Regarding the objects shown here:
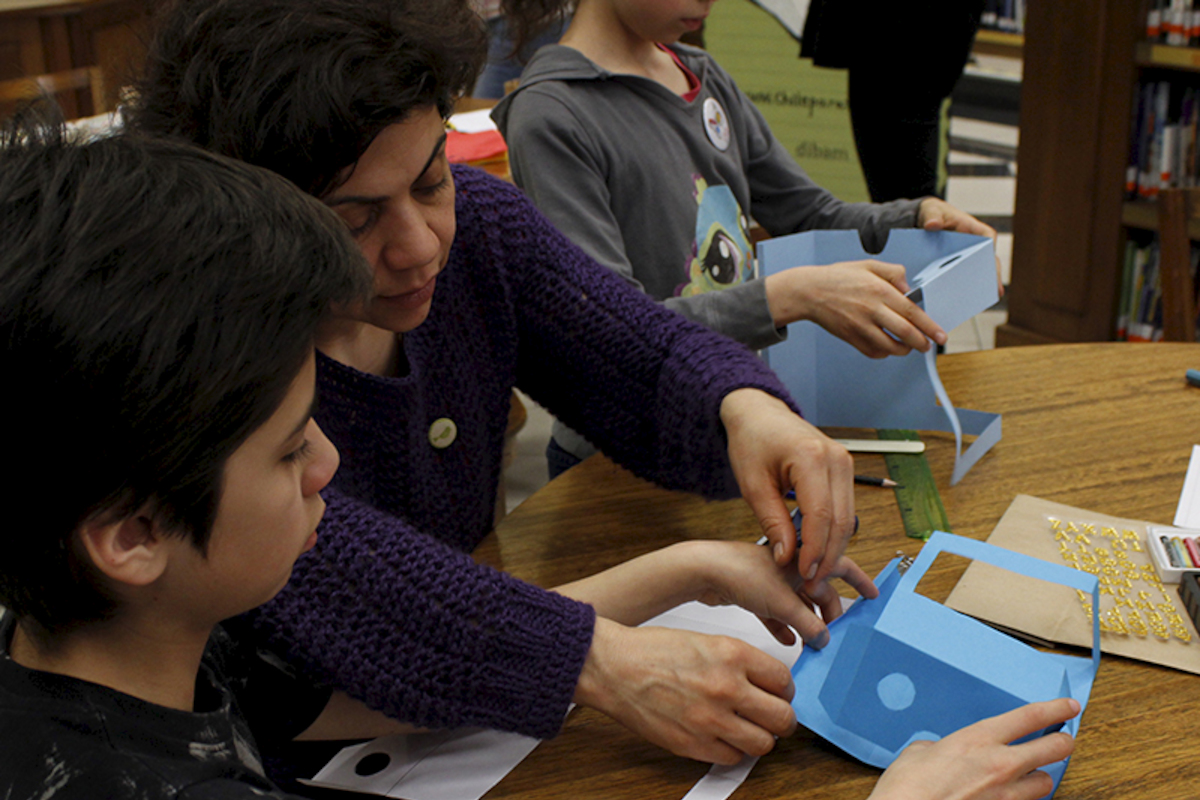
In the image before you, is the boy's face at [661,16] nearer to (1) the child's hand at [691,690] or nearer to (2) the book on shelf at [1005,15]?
(1) the child's hand at [691,690]

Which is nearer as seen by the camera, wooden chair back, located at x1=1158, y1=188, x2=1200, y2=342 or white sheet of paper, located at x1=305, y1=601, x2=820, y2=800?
white sheet of paper, located at x1=305, y1=601, x2=820, y2=800

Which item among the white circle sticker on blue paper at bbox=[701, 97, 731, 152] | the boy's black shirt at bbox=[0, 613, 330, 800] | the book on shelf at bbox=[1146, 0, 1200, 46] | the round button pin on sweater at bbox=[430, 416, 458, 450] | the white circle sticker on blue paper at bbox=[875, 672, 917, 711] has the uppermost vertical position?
the book on shelf at bbox=[1146, 0, 1200, 46]

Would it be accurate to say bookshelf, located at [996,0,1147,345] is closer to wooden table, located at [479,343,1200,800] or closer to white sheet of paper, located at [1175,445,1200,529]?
wooden table, located at [479,343,1200,800]

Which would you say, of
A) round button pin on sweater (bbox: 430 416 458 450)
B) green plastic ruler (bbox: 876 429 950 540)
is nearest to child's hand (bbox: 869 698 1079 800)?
green plastic ruler (bbox: 876 429 950 540)

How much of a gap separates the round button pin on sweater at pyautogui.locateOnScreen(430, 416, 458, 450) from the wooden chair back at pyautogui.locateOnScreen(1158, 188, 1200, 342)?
121 centimetres

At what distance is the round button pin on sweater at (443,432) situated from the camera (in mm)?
1082

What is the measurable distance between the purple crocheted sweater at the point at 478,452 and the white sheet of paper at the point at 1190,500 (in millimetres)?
428

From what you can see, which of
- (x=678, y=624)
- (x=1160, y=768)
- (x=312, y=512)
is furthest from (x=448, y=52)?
(x=1160, y=768)

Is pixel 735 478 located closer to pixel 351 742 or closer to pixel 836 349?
pixel 836 349

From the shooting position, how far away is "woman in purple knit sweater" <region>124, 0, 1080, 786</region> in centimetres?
79

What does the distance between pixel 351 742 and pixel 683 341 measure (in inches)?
20.8

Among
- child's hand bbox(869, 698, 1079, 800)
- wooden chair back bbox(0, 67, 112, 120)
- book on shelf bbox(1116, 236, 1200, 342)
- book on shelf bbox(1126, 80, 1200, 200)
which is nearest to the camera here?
child's hand bbox(869, 698, 1079, 800)

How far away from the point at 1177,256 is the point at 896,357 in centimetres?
76

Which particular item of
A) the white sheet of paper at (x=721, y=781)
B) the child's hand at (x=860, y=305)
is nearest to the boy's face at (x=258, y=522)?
the white sheet of paper at (x=721, y=781)
